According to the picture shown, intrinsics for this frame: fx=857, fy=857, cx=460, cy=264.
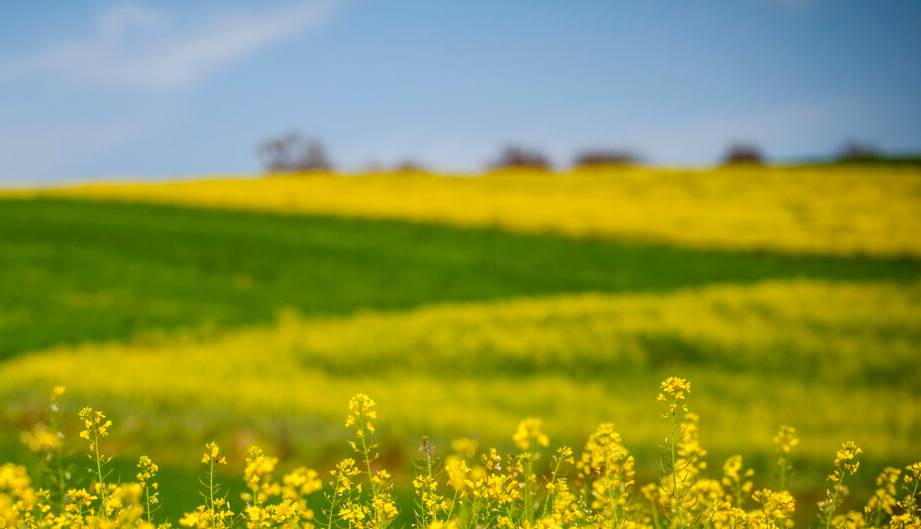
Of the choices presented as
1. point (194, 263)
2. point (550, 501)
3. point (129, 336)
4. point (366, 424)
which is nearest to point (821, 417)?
point (550, 501)

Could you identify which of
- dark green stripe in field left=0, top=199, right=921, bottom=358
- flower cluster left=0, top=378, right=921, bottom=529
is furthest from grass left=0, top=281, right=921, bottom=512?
flower cluster left=0, top=378, right=921, bottom=529

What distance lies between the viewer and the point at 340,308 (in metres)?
22.1

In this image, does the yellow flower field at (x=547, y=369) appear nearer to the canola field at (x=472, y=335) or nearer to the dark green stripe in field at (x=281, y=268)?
the canola field at (x=472, y=335)

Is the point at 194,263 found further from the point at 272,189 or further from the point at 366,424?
the point at 366,424

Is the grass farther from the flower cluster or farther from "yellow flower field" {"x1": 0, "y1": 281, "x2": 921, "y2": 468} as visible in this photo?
the flower cluster

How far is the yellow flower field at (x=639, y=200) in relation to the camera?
30567 millimetres

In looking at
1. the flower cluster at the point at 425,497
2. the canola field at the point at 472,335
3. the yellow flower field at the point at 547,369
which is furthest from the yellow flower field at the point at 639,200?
the flower cluster at the point at 425,497

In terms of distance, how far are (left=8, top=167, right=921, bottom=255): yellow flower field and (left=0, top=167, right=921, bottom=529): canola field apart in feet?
0.78

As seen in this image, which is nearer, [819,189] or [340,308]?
[340,308]

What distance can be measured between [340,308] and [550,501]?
18671 mm

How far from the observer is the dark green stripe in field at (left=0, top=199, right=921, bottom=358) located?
21641 millimetres

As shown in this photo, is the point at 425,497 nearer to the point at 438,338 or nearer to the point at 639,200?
the point at 438,338

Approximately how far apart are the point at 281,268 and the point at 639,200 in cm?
1862

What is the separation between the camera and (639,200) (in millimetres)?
38656
